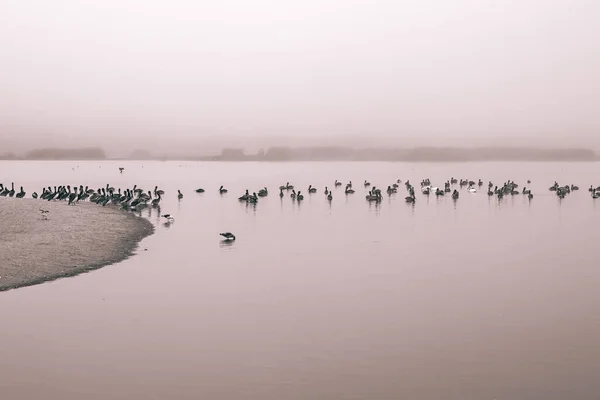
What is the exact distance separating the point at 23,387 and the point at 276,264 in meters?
15.9

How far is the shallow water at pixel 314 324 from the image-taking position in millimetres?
14766

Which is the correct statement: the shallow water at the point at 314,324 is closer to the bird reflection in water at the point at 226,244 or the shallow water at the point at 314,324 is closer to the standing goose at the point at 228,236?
the bird reflection in water at the point at 226,244

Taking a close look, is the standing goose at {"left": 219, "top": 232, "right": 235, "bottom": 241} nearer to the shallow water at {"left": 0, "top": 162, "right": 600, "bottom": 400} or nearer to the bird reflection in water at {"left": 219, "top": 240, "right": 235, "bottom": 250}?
the bird reflection in water at {"left": 219, "top": 240, "right": 235, "bottom": 250}

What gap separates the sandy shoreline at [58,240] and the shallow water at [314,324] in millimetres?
1141

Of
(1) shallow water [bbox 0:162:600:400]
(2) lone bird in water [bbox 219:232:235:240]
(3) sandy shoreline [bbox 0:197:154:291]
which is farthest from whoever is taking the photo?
(2) lone bird in water [bbox 219:232:235:240]

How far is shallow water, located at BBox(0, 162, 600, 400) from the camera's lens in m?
14.8

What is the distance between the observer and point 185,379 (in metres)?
14.9

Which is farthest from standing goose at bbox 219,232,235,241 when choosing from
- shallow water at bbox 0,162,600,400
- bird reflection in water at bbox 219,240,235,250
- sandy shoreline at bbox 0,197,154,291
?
sandy shoreline at bbox 0,197,154,291

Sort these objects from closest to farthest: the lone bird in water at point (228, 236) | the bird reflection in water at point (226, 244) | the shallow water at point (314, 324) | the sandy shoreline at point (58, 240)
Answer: the shallow water at point (314, 324) < the sandy shoreline at point (58, 240) < the bird reflection in water at point (226, 244) < the lone bird in water at point (228, 236)

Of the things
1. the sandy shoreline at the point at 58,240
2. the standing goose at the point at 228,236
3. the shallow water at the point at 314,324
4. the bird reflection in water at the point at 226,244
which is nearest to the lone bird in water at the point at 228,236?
the standing goose at the point at 228,236

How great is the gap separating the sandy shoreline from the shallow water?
1141mm

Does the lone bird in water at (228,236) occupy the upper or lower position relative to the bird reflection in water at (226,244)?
upper

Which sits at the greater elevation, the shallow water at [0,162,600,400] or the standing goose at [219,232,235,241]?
the standing goose at [219,232,235,241]

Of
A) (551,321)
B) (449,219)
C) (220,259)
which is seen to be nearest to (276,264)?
(220,259)
